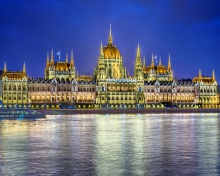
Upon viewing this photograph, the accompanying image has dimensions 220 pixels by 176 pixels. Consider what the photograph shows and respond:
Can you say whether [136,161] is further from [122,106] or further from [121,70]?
[121,70]

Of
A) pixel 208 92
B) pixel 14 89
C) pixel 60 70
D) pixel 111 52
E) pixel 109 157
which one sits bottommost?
pixel 109 157

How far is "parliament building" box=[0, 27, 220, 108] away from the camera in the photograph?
151650 mm

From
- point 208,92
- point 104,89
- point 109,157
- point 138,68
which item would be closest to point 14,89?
point 104,89

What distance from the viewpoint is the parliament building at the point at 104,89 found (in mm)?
151650

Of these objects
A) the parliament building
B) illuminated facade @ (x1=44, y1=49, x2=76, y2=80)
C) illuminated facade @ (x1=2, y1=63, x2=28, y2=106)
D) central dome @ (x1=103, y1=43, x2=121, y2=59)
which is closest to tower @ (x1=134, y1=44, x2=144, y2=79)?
the parliament building

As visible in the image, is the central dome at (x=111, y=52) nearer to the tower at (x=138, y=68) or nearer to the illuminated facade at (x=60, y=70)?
the tower at (x=138, y=68)

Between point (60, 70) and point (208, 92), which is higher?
point (60, 70)

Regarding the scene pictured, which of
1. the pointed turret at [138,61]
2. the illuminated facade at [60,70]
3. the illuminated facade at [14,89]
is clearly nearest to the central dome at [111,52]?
the pointed turret at [138,61]

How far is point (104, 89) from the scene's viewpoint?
159 metres

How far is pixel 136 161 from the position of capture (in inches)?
750

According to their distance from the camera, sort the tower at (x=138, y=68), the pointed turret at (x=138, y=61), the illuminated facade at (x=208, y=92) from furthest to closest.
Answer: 1. the illuminated facade at (x=208, y=92)
2. the pointed turret at (x=138, y=61)
3. the tower at (x=138, y=68)

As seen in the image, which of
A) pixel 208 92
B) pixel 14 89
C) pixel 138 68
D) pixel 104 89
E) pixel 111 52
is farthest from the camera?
pixel 208 92

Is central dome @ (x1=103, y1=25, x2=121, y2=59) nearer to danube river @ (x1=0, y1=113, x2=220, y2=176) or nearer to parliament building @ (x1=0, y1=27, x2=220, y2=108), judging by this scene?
parliament building @ (x1=0, y1=27, x2=220, y2=108)

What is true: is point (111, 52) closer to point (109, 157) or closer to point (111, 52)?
point (111, 52)
